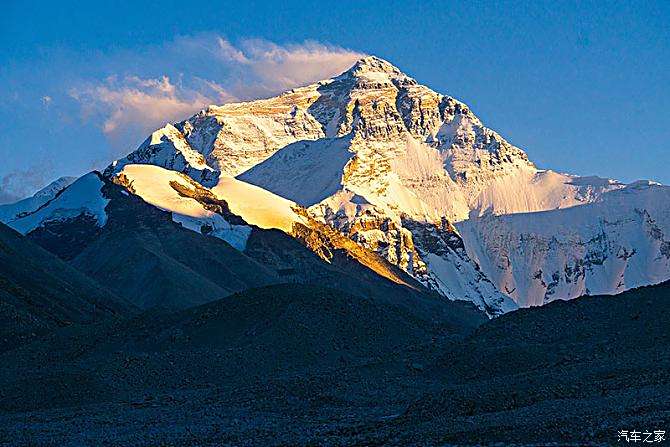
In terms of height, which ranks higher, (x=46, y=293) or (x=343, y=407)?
(x=46, y=293)

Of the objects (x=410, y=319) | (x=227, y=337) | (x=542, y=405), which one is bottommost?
(x=542, y=405)

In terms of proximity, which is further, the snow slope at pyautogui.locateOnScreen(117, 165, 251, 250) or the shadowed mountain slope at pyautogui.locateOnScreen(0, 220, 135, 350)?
the snow slope at pyautogui.locateOnScreen(117, 165, 251, 250)

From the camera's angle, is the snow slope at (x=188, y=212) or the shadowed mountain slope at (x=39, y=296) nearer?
the shadowed mountain slope at (x=39, y=296)

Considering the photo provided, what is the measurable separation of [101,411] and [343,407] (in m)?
13.0

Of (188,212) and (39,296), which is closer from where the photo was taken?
(39,296)

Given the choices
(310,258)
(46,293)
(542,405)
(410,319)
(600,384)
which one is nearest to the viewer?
(542,405)

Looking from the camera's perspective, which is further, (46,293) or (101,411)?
(46,293)

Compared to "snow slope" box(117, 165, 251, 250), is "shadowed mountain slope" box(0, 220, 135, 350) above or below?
below

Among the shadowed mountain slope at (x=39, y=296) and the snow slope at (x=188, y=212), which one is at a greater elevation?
the snow slope at (x=188, y=212)

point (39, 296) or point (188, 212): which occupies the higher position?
point (188, 212)

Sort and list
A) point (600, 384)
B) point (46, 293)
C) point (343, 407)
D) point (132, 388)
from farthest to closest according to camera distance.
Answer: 1. point (46, 293)
2. point (132, 388)
3. point (343, 407)
4. point (600, 384)

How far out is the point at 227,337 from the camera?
7844 centimetres

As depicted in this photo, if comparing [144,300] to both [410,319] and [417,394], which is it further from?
[417,394]

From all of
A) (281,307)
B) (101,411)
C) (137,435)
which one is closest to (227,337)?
(281,307)
